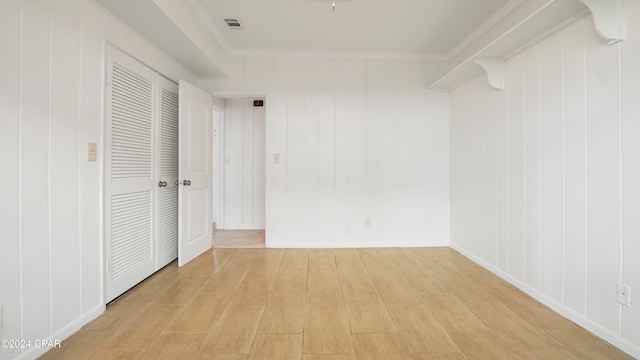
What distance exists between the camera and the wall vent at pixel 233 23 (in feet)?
A: 9.04

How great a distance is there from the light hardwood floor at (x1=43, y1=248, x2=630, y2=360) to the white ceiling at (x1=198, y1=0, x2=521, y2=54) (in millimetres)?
2544

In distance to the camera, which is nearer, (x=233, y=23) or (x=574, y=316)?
(x=574, y=316)

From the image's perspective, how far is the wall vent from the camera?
2.76 metres

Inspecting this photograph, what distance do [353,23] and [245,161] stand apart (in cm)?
287

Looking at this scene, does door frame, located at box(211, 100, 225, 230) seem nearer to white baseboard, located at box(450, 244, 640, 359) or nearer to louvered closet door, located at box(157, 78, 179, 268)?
louvered closet door, located at box(157, 78, 179, 268)

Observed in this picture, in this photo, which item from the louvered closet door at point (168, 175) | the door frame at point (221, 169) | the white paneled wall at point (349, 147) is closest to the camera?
the louvered closet door at point (168, 175)

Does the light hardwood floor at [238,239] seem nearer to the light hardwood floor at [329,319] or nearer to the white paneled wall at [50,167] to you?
the light hardwood floor at [329,319]

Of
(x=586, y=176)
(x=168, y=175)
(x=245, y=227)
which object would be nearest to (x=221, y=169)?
(x=245, y=227)

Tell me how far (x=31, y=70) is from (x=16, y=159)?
1.58ft

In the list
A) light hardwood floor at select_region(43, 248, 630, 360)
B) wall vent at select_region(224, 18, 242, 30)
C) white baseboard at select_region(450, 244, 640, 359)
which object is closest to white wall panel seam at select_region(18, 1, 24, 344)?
light hardwood floor at select_region(43, 248, 630, 360)

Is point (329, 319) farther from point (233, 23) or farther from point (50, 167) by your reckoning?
point (233, 23)

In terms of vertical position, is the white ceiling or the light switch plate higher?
the white ceiling

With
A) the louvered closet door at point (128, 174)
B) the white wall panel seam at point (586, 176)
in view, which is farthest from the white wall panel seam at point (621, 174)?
the louvered closet door at point (128, 174)

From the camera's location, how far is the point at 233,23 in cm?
281
